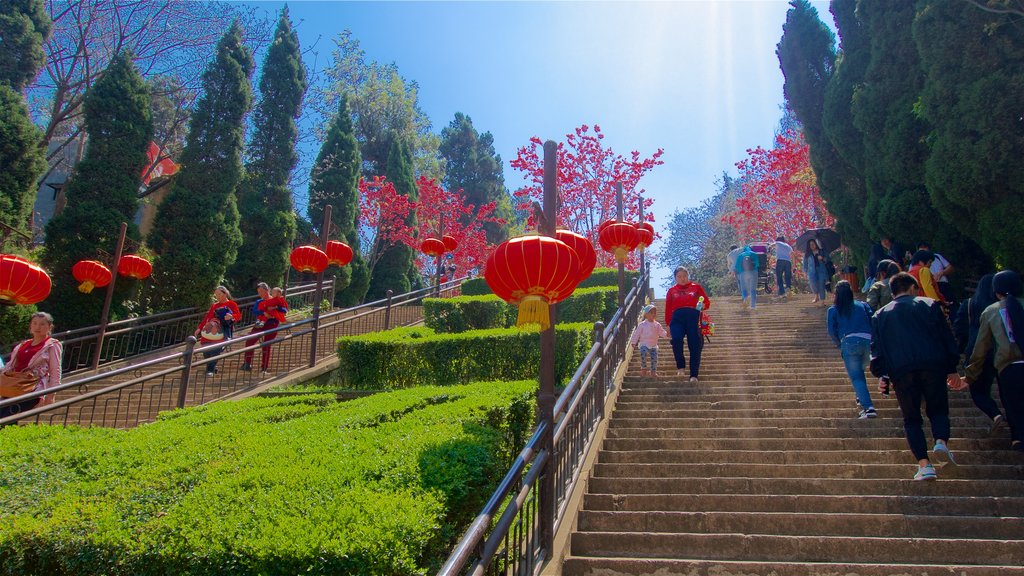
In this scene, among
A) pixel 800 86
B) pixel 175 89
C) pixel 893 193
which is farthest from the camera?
pixel 175 89

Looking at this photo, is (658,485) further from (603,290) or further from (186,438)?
(603,290)

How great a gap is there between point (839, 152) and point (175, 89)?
18.7 metres

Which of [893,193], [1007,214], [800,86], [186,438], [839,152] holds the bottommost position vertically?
[186,438]

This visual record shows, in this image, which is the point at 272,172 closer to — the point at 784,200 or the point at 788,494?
the point at 784,200

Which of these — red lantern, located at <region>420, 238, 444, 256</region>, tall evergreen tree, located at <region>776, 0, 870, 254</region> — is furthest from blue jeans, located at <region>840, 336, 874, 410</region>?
red lantern, located at <region>420, 238, 444, 256</region>

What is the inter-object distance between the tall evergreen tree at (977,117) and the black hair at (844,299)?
11.6 feet

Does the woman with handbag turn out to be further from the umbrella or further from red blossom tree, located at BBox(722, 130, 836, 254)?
red blossom tree, located at BBox(722, 130, 836, 254)

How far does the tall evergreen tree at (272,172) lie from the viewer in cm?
1997

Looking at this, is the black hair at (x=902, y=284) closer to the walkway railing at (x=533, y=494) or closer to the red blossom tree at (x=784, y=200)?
the walkway railing at (x=533, y=494)

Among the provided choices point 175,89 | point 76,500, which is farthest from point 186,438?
point 175,89

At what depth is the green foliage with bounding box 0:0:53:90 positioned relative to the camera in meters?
16.2

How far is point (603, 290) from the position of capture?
14.8 meters

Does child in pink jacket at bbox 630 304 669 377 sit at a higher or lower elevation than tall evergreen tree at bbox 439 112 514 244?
lower

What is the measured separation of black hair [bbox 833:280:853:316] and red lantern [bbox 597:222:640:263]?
13.1ft
